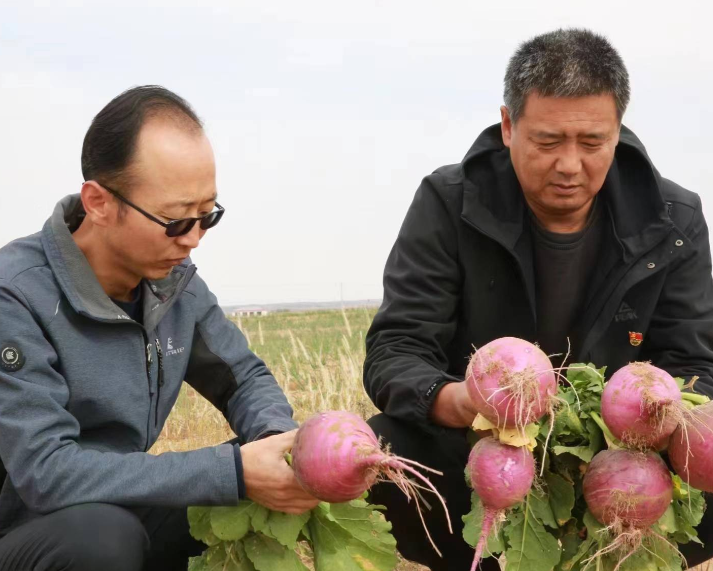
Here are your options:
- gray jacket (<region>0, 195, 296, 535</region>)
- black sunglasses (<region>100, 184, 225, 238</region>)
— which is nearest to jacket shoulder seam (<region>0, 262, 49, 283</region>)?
gray jacket (<region>0, 195, 296, 535</region>)

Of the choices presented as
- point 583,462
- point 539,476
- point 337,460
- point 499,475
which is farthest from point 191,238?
point 583,462

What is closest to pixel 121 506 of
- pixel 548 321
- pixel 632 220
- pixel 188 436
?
pixel 548 321

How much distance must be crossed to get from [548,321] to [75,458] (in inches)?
82.2

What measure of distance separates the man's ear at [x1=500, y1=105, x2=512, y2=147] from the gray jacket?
139cm

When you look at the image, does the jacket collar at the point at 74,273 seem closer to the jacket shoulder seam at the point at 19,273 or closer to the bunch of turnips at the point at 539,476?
the jacket shoulder seam at the point at 19,273

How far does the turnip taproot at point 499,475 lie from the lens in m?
2.83

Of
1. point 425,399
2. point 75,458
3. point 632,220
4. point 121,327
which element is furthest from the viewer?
point 632,220

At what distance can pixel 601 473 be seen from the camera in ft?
9.51

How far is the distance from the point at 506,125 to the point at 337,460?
1.76 metres

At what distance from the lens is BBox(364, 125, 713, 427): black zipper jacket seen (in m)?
3.85

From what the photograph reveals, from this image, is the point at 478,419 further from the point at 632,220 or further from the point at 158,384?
the point at 632,220

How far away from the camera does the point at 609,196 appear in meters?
3.98

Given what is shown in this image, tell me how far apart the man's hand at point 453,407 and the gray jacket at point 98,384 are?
0.56 m

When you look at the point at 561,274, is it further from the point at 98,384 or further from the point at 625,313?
the point at 98,384
